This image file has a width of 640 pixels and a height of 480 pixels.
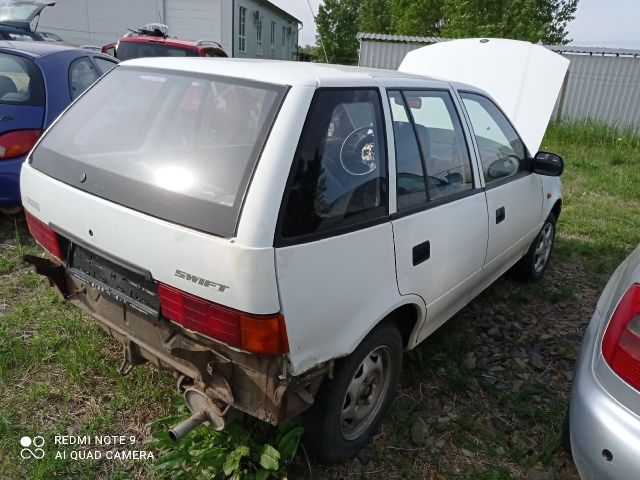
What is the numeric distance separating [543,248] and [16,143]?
4.72 meters

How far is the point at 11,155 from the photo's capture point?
404 cm

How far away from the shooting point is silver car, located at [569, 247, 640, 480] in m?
1.64

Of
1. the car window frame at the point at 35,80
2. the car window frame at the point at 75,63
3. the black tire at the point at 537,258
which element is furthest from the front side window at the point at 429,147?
the car window frame at the point at 35,80

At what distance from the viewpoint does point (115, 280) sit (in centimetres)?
206

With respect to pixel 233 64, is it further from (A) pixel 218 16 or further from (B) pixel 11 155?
(A) pixel 218 16

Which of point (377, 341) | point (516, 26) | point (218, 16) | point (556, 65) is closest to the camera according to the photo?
point (377, 341)

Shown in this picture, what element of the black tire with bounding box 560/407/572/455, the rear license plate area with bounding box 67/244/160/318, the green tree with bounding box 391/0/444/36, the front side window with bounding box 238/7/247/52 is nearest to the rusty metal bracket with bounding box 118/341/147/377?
the rear license plate area with bounding box 67/244/160/318

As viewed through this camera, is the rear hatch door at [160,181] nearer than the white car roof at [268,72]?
Yes

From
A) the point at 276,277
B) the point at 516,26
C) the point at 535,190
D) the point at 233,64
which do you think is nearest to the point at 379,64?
the point at 516,26

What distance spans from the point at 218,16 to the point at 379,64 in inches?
387

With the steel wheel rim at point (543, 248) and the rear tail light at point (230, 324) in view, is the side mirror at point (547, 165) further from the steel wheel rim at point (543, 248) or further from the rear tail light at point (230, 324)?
the rear tail light at point (230, 324)

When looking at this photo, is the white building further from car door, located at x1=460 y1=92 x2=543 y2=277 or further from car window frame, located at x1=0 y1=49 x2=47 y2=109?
car door, located at x1=460 y1=92 x2=543 y2=277

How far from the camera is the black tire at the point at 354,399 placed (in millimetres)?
2072

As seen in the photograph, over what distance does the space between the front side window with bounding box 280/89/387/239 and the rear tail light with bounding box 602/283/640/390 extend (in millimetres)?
979
